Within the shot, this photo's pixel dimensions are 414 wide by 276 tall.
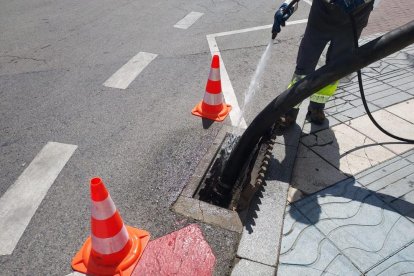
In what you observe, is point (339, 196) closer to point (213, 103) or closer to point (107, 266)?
point (213, 103)

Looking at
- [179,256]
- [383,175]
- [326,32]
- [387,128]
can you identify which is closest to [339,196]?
[383,175]

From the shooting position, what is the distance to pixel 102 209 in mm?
2285

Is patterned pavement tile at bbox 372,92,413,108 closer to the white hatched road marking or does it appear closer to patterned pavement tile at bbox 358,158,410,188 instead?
patterned pavement tile at bbox 358,158,410,188

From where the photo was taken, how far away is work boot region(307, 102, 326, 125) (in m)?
3.95

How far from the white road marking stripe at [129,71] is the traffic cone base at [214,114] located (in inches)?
51.1

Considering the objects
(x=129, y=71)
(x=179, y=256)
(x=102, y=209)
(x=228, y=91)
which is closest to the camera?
(x=102, y=209)

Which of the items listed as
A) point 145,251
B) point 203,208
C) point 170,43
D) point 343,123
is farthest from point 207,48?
point 145,251

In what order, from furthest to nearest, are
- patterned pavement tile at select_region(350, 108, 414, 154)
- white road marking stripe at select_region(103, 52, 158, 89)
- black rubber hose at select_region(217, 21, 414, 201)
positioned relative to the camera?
white road marking stripe at select_region(103, 52, 158, 89) → patterned pavement tile at select_region(350, 108, 414, 154) → black rubber hose at select_region(217, 21, 414, 201)

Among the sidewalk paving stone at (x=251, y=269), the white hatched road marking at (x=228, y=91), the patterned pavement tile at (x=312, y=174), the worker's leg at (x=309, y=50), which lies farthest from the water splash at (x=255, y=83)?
the sidewalk paving stone at (x=251, y=269)

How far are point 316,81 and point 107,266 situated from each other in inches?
81.9

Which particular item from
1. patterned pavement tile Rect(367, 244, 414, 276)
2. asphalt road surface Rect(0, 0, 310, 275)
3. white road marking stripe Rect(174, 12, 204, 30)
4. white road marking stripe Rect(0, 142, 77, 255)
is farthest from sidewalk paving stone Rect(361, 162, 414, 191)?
white road marking stripe Rect(174, 12, 204, 30)

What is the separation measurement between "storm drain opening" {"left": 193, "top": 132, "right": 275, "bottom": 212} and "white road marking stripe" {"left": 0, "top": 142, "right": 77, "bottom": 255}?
1.49 m

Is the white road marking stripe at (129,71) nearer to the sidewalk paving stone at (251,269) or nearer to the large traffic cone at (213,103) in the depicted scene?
the large traffic cone at (213,103)

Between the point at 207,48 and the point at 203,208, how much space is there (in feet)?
13.6
